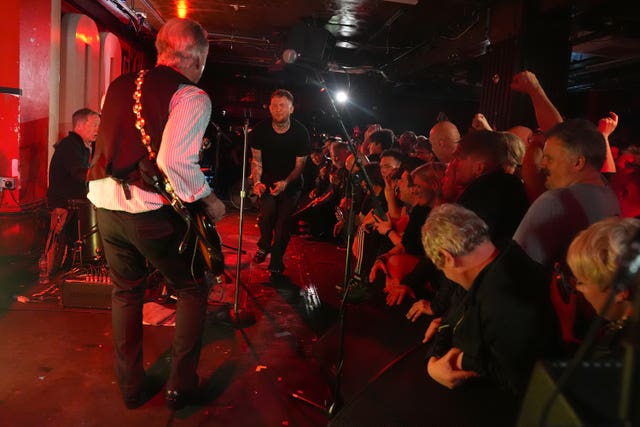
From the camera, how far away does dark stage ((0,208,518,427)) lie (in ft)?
7.35

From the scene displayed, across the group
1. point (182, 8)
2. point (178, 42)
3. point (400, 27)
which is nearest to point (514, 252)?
point (178, 42)

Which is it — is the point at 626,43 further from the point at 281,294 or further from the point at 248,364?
the point at 248,364

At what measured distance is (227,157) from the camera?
14289mm

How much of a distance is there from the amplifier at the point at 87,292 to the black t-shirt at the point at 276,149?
2.02 meters

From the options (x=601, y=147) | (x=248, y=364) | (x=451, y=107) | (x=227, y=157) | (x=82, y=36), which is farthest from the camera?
(x=451, y=107)

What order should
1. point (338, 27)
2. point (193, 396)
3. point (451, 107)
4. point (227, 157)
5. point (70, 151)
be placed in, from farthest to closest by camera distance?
point (451, 107) < point (227, 157) < point (338, 27) < point (70, 151) < point (193, 396)

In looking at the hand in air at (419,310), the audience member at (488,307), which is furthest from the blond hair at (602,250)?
the hand in air at (419,310)

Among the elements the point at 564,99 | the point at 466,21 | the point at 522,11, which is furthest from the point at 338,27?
the point at 564,99

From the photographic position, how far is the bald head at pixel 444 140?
4.48 metres

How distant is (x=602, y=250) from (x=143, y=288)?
2195mm

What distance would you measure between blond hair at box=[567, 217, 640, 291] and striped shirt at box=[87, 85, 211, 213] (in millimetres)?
1719

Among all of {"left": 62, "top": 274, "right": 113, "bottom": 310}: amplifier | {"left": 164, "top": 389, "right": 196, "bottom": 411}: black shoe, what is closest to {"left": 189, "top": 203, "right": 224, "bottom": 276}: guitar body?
{"left": 164, "top": 389, "right": 196, "bottom": 411}: black shoe

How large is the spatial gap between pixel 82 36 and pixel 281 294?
4.43 meters

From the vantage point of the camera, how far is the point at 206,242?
8.51ft
